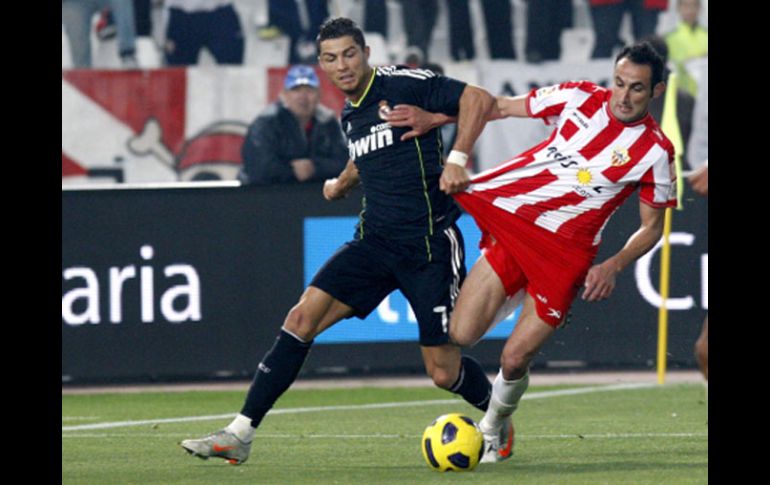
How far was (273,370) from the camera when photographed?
30.0 ft

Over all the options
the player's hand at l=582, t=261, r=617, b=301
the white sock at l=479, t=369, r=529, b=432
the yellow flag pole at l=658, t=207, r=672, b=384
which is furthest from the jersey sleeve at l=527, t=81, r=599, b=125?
the yellow flag pole at l=658, t=207, r=672, b=384

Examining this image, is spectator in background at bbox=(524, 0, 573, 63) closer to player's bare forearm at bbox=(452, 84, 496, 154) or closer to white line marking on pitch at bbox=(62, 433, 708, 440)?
white line marking on pitch at bbox=(62, 433, 708, 440)

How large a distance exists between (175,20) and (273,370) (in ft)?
30.9

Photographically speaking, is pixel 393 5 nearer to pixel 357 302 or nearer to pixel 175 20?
pixel 175 20

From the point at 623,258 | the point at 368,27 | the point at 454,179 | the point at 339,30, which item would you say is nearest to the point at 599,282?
the point at 623,258

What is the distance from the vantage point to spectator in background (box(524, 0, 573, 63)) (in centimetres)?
1814

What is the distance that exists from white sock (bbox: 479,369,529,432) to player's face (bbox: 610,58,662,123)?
1.51 m

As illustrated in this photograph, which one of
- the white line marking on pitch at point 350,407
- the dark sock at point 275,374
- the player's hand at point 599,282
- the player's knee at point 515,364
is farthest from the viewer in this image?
the white line marking on pitch at point 350,407

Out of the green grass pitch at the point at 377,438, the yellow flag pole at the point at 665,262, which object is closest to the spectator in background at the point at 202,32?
the green grass pitch at the point at 377,438

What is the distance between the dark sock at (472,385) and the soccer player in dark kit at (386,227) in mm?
142

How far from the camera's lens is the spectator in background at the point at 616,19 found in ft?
59.1

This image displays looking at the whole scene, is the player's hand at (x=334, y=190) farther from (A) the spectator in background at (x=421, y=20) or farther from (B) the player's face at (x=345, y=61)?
(A) the spectator in background at (x=421, y=20)
